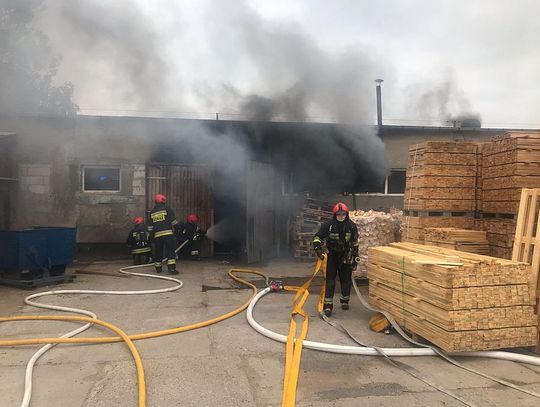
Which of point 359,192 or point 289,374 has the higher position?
point 359,192

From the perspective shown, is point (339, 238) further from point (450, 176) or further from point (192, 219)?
point (192, 219)

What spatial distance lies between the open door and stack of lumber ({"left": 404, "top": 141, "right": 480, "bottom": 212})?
4.08 metres

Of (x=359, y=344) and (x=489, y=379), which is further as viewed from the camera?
(x=359, y=344)

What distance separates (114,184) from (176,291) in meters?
4.22

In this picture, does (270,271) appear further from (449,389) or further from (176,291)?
(449,389)

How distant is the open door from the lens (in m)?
9.45

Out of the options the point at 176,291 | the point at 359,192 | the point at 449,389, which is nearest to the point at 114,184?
the point at 176,291

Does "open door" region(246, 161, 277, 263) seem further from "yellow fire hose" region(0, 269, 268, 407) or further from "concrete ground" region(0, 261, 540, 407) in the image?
"concrete ground" region(0, 261, 540, 407)

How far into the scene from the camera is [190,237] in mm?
9898

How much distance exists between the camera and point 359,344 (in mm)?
4441

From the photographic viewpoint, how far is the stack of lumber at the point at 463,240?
5879 millimetres

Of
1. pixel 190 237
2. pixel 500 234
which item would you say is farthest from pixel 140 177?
pixel 500 234

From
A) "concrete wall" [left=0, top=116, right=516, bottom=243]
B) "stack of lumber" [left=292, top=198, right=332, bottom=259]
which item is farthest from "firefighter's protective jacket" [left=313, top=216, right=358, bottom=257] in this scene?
"concrete wall" [left=0, top=116, right=516, bottom=243]

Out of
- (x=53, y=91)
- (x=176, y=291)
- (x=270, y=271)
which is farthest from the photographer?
(x=270, y=271)
